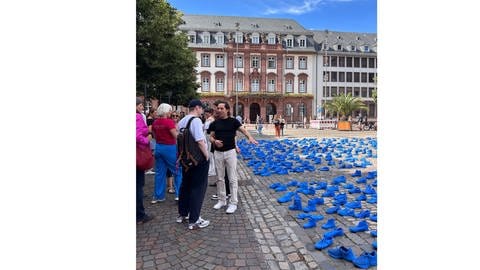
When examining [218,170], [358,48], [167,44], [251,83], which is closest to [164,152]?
[218,170]

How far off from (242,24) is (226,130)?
54.3 m

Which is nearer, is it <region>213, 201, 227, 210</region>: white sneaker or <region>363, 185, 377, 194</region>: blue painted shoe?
<region>213, 201, 227, 210</region>: white sneaker

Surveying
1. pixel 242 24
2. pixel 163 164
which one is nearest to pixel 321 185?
pixel 163 164

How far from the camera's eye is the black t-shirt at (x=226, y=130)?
511 cm

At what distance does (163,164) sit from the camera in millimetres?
5738

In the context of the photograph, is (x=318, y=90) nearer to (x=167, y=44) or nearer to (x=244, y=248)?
(x=167, y=44)

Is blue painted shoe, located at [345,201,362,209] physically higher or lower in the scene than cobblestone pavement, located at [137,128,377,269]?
higher

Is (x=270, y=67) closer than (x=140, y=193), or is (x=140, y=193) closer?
(x=140, y=193)

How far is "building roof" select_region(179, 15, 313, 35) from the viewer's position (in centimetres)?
5409

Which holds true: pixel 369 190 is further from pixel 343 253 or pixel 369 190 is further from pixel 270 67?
pixel 270 67

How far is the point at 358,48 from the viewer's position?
5884 centimetres

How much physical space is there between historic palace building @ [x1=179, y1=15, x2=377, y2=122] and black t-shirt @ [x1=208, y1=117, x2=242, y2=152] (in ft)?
145

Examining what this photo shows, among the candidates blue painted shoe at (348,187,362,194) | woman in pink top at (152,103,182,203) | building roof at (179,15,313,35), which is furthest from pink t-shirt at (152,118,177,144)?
building roof at (179,15,313,35)

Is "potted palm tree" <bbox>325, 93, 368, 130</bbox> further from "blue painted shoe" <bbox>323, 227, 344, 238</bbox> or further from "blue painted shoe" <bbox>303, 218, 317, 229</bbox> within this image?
"blue painted shoe" <bbox>323, 227, 344, 238</bbox>
